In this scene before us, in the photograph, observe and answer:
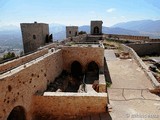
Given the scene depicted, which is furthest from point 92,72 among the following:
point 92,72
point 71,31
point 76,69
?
point 71,31

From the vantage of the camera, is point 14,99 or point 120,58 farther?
point 120,58

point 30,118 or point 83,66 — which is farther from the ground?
point 83,66

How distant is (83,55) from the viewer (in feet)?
59.0

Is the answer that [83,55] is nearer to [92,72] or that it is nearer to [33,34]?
[92,72]

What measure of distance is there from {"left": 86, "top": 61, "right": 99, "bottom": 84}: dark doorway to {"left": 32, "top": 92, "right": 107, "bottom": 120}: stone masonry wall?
4.09m

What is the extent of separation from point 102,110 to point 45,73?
4.82m

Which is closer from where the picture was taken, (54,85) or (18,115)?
(18,115)

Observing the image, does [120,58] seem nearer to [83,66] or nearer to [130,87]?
[83,66]

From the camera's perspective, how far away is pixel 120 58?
79.1 feet

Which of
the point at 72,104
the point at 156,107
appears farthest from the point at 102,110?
the point at 156,107

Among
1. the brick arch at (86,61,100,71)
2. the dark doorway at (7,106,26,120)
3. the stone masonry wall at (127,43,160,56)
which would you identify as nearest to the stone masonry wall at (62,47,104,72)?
the brick arch at (86,61,100,71)

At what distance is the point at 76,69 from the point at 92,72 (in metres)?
1.93

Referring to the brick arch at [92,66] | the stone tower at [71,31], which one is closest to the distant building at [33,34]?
the stone tower at [71,31]

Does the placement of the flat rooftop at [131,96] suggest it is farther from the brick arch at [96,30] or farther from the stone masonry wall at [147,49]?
the brick arch at [96,30]
